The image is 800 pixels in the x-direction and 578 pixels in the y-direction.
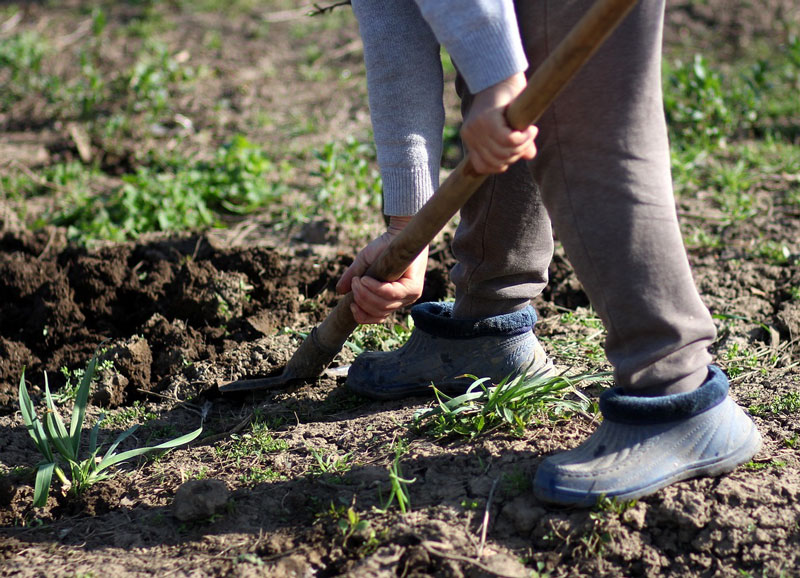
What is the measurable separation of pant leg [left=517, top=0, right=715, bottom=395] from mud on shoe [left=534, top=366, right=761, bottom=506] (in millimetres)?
54

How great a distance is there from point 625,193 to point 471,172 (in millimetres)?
352

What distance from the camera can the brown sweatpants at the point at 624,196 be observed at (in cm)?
179

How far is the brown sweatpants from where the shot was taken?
70.5 inches

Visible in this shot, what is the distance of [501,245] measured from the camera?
2373 mm

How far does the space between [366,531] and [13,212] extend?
11.3ft

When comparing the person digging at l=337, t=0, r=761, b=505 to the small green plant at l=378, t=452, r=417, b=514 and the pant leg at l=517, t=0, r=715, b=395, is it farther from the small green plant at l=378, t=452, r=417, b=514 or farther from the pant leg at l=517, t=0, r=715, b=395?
the small green plant at l=378, t=452, r=417, b=514

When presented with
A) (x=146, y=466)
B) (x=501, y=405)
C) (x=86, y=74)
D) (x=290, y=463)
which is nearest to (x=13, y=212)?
(x=86, y=74)

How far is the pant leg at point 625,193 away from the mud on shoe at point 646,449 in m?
0.05

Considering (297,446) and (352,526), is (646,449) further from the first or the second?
(297,446)

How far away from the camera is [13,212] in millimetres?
4492

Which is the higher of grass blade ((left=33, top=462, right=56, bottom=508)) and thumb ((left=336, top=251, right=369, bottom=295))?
thumb ((left=336, top=251, right=369, bottom=295))

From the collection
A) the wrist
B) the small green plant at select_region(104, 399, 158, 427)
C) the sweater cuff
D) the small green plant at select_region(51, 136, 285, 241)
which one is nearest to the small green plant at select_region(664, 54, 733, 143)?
the small green plant at select_region(51, 136, 285, 241)

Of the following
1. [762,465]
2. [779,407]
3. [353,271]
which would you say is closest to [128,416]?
[353,271]

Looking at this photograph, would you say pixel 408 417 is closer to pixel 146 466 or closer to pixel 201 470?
pixel 201 470
